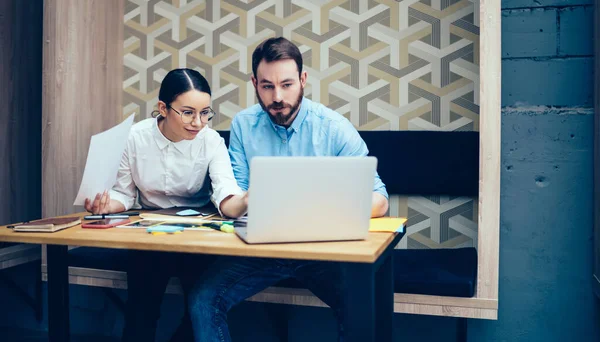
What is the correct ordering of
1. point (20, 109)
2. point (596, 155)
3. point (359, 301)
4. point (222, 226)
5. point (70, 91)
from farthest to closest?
point (20, 109) → point (70, 91) → point (596, 155) → point (222, 226) → point (359, 301)

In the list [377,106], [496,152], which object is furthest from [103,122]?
[496,152]

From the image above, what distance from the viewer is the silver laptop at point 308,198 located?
4.16ft

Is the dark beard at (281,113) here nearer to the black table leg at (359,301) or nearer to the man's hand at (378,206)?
the man's hand at (378,206)

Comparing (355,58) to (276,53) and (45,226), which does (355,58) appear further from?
(45,226)

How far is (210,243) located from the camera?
133 centimetres

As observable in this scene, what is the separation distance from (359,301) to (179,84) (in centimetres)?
114

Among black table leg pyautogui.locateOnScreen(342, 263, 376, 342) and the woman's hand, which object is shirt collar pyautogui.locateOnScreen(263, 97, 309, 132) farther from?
black table leg pyautogui.locateOnScreen(342, 263, 376, 342)

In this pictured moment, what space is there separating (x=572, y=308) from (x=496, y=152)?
3.14 ft

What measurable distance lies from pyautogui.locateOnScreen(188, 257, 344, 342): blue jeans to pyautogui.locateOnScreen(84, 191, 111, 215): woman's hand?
43 cm

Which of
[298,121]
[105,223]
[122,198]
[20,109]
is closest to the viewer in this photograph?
[105,223]

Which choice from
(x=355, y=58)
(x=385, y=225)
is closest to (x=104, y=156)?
(x=385, y=225)

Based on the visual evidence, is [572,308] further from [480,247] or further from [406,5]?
[406,5]

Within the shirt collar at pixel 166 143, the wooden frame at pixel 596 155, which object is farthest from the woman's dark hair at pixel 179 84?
the wooden frame at pixel 596 155

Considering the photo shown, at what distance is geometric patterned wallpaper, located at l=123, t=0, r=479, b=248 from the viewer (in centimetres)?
253
